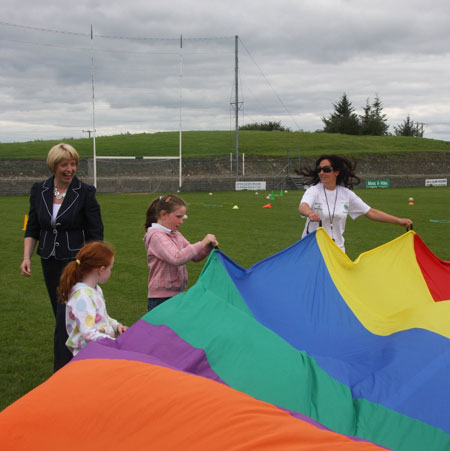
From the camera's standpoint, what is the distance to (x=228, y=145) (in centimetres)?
5291

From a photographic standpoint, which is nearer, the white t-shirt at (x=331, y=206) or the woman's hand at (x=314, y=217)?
the woman's hand at (x=314, y=217)

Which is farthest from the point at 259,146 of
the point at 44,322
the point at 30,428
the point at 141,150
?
the point at 30,428

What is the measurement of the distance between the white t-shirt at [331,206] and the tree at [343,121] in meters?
68.7

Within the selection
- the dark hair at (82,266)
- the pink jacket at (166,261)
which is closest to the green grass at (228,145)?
the pink jacket at (166,261)

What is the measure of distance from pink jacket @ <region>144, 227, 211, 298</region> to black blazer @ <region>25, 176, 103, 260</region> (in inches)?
16.9

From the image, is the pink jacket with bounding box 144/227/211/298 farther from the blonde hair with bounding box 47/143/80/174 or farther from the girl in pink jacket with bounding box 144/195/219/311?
the blonde hair with bounding box 47/143/80/174

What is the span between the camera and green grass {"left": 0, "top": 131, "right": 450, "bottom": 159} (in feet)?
158

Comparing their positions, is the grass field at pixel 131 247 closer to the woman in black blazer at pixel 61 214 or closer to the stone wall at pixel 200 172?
the woman in black blazer at pixel 61 214

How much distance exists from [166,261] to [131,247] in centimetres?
690

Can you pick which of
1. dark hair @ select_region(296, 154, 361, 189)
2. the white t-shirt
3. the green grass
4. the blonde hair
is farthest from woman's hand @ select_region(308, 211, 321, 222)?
the green grass

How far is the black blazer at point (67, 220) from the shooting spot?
3988 millimetres

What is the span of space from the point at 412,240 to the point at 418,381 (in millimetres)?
2786

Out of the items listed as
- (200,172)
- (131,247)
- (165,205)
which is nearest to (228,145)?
(200,172)

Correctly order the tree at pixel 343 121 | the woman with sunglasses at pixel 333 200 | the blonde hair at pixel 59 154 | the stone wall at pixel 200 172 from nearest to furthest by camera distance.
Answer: the blonde hair at pixel 59 154
the woman with sunglasses at pixel 333 200
the stone wall at pixel 200 172
the tree at pixel 343 121
